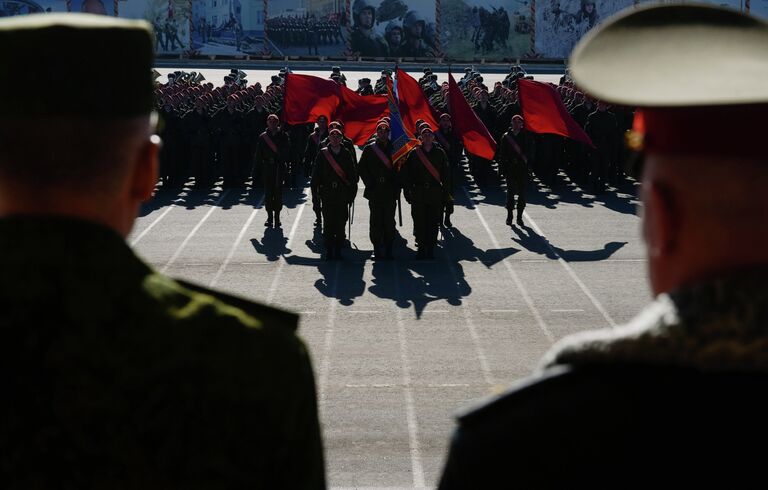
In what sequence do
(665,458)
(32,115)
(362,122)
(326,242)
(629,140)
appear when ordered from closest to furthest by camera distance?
(665,458), (629,140), (32,115), (326,242), (362,122)

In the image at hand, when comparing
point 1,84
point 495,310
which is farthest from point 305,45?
point 1,84

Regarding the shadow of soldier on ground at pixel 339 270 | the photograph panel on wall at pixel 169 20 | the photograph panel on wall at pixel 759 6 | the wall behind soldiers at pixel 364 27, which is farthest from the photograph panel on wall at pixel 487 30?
the shadow of soldier on ground at pixel 339 270

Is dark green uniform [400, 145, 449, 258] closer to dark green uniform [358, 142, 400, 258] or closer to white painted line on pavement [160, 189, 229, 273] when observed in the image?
dark green uniform [358, 142, 400, 258]

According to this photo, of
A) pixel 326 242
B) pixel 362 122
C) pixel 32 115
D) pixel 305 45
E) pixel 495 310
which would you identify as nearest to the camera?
pixel 32 115

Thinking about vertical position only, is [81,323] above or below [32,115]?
below

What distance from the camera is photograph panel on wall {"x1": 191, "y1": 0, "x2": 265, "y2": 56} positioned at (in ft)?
230

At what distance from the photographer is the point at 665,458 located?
1704 mm

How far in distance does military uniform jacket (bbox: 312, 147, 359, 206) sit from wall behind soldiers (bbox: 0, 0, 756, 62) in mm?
55003

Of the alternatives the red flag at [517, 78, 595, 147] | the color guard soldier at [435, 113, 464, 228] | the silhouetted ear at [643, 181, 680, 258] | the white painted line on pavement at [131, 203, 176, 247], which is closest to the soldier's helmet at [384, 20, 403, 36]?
Result: the color guard soldier at [435, 113, 464, 228]

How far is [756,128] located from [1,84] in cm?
123

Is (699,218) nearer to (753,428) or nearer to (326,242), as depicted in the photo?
(753,428)

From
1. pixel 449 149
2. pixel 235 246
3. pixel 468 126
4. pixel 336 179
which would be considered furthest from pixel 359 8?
pixel 336 179

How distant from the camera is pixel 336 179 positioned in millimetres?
15453

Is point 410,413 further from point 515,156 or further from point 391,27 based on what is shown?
point 391,27
